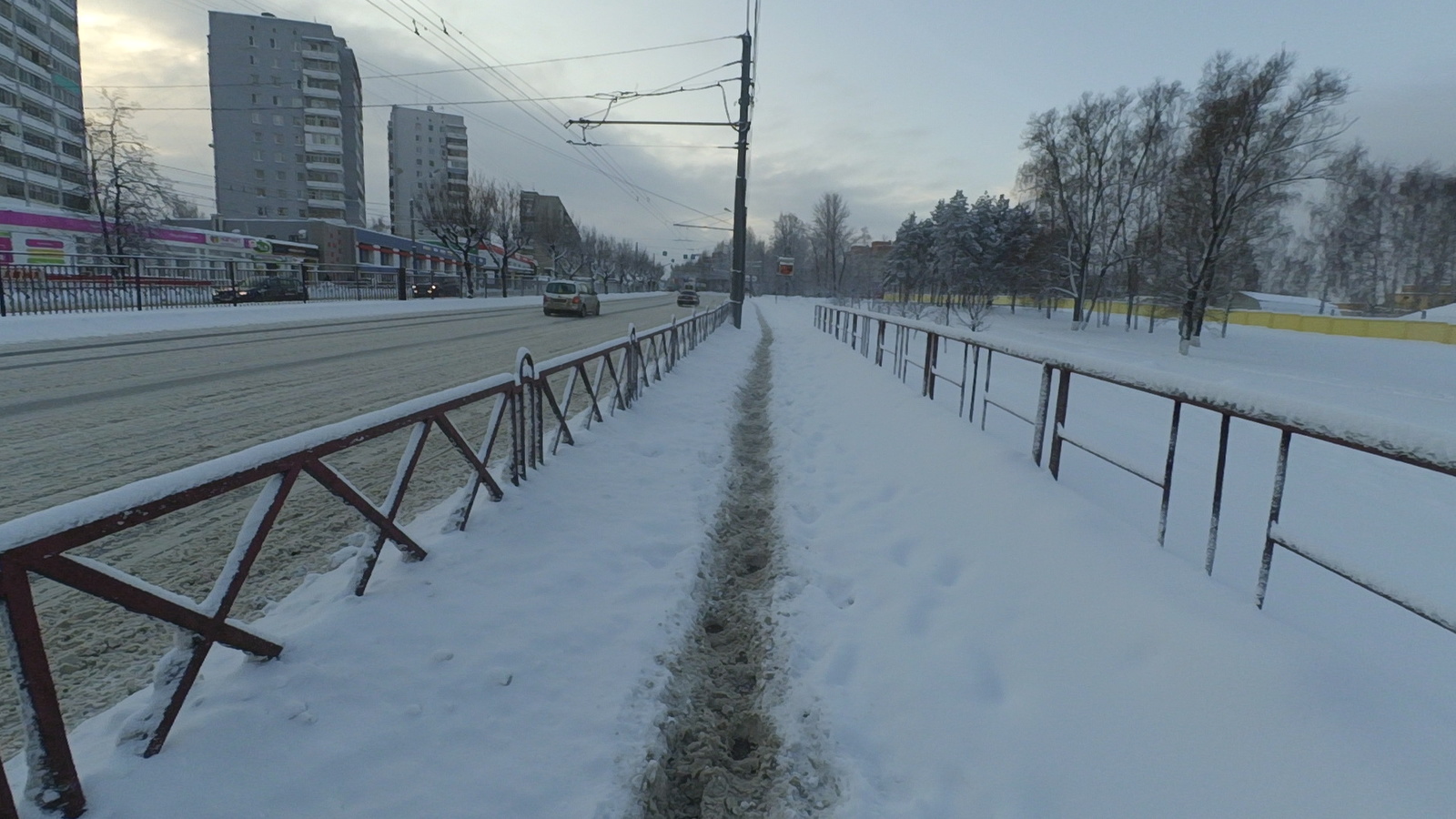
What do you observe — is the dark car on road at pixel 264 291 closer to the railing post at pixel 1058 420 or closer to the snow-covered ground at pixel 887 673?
the snow-covered ground at pixel 887 673

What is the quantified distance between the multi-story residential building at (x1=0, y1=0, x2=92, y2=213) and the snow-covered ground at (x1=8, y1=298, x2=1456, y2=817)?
6506cm

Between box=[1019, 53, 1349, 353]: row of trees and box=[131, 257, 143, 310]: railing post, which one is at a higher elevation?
box=[1019, 53, 1349, 353]: row of trees

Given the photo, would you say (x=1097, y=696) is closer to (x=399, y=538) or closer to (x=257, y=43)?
(x=399, y=538)

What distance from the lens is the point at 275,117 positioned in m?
72.1

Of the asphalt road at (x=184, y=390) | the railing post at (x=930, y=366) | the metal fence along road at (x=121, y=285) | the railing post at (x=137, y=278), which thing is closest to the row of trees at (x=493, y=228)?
the metal fence along road at (x=121, y=285)

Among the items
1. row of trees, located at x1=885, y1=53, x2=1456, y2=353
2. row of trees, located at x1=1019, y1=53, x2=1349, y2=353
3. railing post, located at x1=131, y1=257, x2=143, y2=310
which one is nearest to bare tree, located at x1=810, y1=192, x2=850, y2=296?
row of trees, located at x1=885, y1=53, x2=1456, y2=353

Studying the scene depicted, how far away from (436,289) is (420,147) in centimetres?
8089

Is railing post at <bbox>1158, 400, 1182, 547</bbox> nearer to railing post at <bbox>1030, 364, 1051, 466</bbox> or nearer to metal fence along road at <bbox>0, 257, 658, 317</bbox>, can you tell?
railing post at <bbox>1030, 364, 1051, 466</bbox>

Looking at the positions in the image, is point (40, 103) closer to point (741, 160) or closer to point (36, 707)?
point (741, 160)

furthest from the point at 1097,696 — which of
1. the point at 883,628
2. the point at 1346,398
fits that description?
the point at 1346,398

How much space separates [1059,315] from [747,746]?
61.5 metres

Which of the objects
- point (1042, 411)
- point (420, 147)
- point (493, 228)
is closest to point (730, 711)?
point (1042, 411)

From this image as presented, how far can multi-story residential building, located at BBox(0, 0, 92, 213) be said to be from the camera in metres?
52.6

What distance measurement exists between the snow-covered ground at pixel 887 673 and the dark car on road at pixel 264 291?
26.8 meters
